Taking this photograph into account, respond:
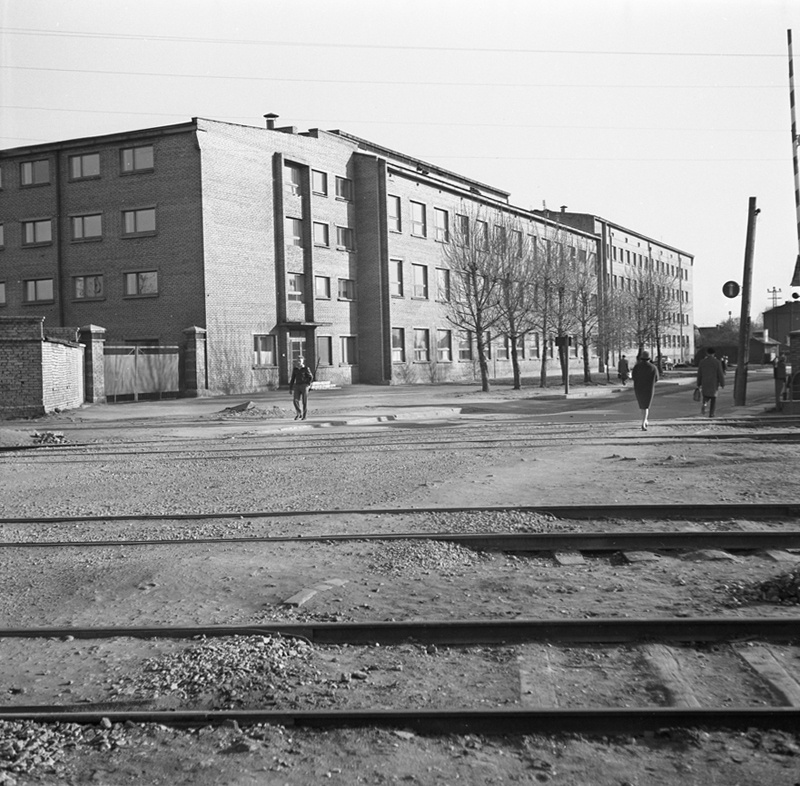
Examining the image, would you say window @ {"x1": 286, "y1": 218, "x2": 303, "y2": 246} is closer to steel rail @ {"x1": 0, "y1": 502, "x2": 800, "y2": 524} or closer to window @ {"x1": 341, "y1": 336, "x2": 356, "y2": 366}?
window @ {"x1": 341, "y1": 336, "x2": 356, "y2": 366}

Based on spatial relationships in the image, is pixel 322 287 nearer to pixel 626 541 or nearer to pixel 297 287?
pixel 297 287

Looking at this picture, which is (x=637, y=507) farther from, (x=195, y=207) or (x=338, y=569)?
(x=195, y=207)

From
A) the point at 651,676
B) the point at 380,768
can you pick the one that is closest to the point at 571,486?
the point at 651,676

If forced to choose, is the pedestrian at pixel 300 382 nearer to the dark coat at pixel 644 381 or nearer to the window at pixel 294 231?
the dark coat at pixel 644 381

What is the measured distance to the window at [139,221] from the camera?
40.7m

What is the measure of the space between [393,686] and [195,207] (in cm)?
3715

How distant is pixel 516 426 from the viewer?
22.4m

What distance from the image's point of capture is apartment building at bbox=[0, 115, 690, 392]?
131 feet

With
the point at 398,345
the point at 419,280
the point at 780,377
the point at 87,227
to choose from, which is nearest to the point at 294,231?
the point at 398,345

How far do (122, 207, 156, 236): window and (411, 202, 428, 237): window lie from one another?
16.5 m

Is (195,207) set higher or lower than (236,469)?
higher

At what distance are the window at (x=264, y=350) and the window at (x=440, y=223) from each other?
15367 millimetres

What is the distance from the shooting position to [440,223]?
2189 inches

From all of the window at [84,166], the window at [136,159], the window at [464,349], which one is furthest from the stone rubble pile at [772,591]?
the window at [464,349]
